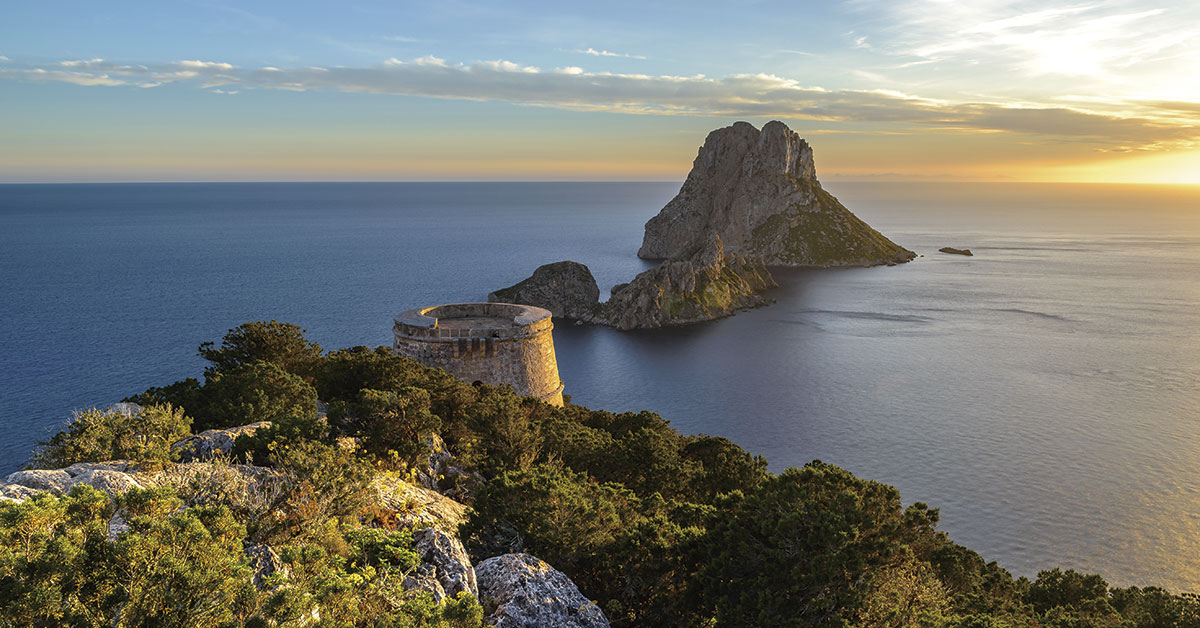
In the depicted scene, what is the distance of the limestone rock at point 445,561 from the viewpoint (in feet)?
40.4

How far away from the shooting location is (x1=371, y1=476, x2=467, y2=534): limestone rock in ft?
49.2

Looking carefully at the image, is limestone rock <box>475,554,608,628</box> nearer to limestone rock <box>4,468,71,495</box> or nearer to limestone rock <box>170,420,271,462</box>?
limestone rock <box>4,468,71,495</box>

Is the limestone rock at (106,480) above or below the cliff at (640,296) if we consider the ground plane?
above

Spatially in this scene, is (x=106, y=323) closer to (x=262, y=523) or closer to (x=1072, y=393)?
(x=262, y=523)

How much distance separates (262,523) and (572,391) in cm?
7144

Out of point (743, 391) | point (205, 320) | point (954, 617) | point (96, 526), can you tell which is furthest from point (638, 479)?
point (205, 320)

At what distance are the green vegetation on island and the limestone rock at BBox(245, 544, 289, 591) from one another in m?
0.13

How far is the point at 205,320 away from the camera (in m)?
103

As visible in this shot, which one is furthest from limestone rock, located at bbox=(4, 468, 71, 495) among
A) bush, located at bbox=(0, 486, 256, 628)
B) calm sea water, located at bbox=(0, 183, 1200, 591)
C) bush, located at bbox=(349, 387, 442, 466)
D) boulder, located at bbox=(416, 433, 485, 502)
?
calm sea water, located at bbox=(0, 183, 1200, 591)

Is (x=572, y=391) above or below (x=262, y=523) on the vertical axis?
below

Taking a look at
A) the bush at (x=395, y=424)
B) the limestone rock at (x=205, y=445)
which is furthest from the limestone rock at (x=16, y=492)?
the bush at (x=395, y=424)

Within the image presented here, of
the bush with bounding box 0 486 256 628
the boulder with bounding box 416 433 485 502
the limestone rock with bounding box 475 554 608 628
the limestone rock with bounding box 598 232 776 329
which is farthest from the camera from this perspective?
the limestone rock with bounding box 598 232 776 329

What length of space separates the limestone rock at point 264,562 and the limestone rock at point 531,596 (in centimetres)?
364

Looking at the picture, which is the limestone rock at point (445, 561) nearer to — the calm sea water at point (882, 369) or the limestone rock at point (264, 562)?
the limestone rock at point (264, 562)
